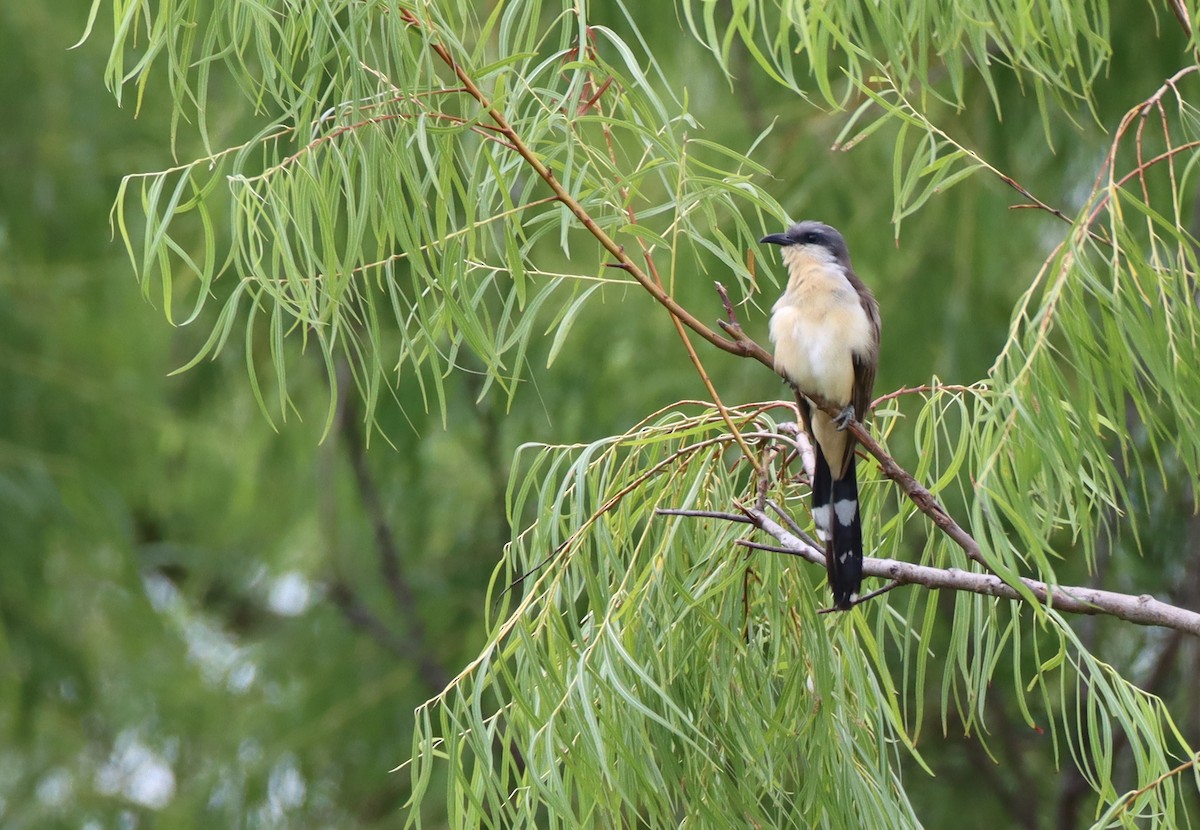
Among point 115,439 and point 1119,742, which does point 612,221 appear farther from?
point 115,439

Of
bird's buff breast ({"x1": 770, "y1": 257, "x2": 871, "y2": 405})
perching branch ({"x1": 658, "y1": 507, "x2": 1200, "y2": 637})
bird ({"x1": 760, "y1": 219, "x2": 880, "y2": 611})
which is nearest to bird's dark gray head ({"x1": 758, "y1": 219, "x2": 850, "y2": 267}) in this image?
bird ({"x1": 760, "y1": 219, "x2": 880, "y2": 611})

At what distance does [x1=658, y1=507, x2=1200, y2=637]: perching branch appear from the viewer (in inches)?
70.6

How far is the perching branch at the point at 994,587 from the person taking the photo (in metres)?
1.79

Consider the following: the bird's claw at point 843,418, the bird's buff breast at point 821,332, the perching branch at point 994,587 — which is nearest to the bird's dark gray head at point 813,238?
the bird's buff breast at point 821,332

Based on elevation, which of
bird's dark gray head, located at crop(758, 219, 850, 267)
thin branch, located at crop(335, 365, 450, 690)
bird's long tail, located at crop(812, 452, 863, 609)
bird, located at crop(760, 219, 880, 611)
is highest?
bird's dark gray head, located at crop(758, 219, 850, 267)

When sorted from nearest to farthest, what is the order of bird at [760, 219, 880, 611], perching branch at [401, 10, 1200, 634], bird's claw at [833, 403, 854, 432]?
perching branch at [401, 10, 1200, 634] < bird's claw at [833, 403, 854, 432] < bird at [760, 219, 880, 611]

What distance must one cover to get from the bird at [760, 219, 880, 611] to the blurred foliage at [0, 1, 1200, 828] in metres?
0.84

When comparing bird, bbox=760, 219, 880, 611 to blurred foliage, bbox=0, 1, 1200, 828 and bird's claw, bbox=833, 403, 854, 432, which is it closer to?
bird's claw, bbox=833, 403, 854, 432

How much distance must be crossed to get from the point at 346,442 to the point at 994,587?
13.5 feet

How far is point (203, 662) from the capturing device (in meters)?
6.86

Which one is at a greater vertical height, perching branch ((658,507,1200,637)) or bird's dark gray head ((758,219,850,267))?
bird's dark gray head ((758,219,850,267))

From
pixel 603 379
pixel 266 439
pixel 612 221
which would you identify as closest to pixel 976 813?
pixel 603 379

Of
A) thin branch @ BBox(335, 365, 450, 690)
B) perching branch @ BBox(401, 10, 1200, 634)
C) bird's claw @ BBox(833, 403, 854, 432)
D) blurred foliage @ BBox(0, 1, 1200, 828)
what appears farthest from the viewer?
thin branch @ BBox(335, 365, 450, 690)

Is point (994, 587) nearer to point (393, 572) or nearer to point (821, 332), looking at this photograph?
point (821, 332)
